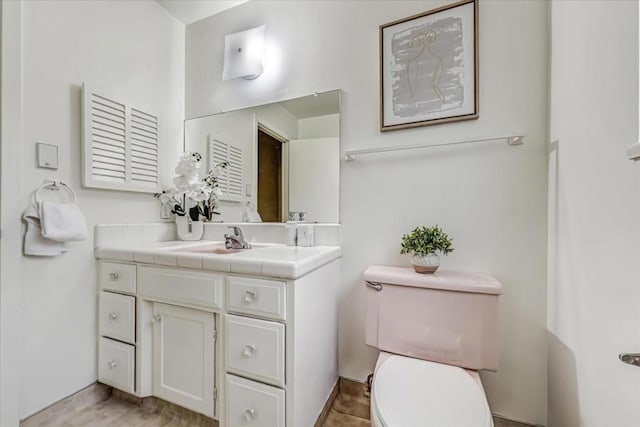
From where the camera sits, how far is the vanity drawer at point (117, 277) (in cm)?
131

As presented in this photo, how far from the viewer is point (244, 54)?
1.76 meters

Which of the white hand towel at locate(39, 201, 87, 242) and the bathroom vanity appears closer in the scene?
the bathroom vanity

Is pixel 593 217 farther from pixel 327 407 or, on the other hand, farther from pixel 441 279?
pixel 327 407

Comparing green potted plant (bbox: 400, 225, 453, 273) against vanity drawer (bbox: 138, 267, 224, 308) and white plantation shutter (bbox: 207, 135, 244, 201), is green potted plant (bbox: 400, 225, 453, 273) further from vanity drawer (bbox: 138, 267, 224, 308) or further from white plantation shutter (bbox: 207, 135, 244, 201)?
white plantation shutter (bbox: 207, 135, 244, 201)

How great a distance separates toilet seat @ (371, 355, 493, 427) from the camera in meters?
0.76

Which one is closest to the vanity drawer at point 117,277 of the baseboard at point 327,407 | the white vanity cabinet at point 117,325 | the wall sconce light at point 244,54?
the white vanity cabinet at point 117,325

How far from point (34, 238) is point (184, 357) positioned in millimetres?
844

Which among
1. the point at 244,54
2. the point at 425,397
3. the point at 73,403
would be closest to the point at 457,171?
the point at 425,397

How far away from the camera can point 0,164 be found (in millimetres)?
1085

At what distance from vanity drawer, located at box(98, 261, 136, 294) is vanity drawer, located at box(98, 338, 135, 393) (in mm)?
279

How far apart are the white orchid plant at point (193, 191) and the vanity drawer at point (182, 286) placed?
58 cm

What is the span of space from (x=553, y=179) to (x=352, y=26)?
4.10 feet

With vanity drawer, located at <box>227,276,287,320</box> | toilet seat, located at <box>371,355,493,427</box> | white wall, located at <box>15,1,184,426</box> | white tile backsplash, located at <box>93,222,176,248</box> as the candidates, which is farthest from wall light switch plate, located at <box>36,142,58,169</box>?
toilet seat, located at <box>371,355,493,427</box>

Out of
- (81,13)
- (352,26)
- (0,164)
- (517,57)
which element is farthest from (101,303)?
(517,57)
